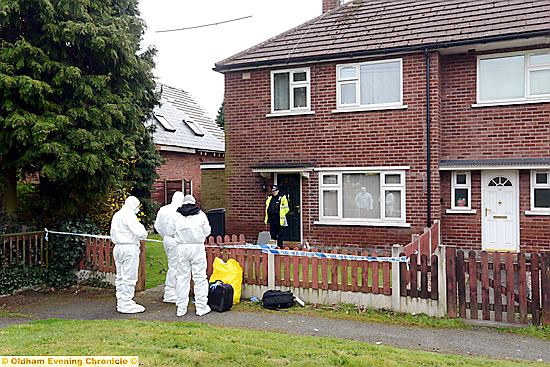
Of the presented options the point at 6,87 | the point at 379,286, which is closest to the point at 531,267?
the point at 379,286

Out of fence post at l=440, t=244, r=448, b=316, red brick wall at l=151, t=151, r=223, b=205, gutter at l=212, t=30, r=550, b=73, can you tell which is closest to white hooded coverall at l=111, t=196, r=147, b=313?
fence post at l=440, t=244, r=448, b=316

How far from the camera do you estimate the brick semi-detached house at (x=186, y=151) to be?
2167 cm

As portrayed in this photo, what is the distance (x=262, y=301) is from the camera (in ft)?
29.1

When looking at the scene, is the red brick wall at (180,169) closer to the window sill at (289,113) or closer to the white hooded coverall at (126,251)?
the window sill at (289,113)

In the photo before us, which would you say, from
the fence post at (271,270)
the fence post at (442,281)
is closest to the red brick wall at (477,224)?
the fence post at (442,281)

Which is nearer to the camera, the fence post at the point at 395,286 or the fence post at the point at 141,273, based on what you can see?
the fence post at the point at 395,286

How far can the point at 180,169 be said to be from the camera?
945 inches

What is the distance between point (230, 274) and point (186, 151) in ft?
51.3

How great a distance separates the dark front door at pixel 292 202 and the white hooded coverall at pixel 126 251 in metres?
7.41

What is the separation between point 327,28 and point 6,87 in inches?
390

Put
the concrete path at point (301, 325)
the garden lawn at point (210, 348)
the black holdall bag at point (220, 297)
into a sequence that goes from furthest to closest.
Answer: the black holdall bag at point (220, 297) → the concrete path at point (301, 325) → the garden lawn at point (210, 348)

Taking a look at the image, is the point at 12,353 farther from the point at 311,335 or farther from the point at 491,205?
the point at 491,205

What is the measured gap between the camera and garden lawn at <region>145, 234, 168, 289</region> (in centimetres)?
1122

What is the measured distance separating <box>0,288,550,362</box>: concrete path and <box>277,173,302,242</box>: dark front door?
245 inches
